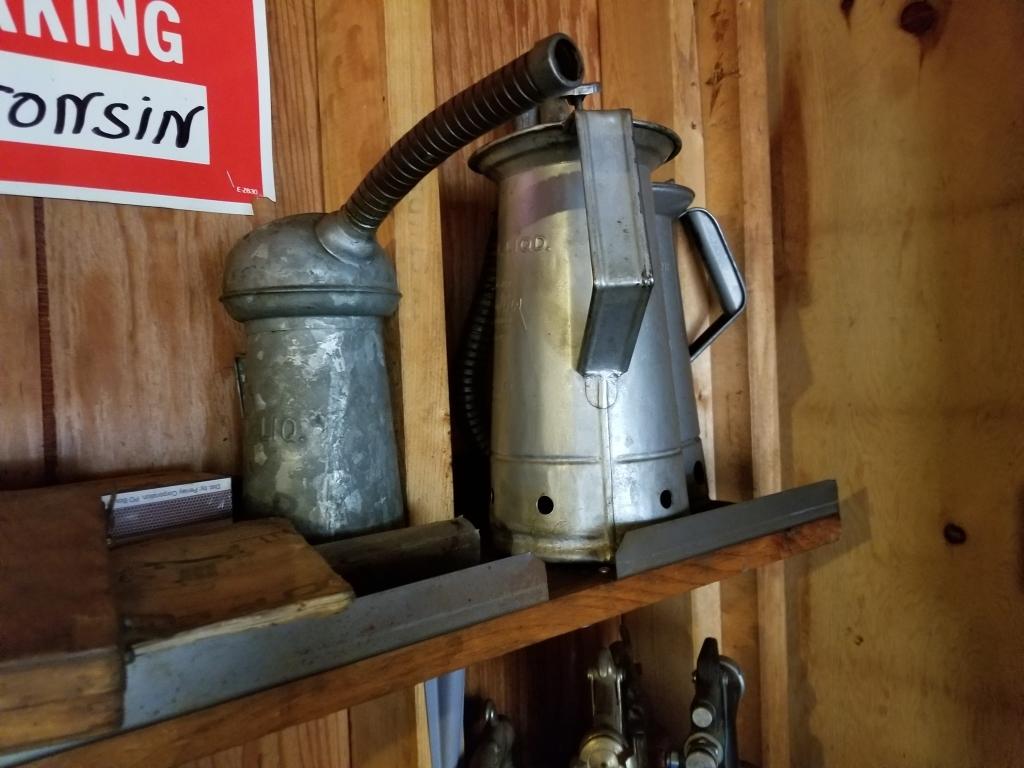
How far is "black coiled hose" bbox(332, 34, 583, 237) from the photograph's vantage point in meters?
0.33

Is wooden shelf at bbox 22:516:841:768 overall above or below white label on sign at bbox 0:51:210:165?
below

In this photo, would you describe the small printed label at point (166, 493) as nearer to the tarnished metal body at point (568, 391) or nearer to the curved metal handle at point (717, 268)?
the tarnished metal body at point (568, 391)

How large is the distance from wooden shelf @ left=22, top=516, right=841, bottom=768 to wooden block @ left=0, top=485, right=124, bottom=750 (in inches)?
1.1

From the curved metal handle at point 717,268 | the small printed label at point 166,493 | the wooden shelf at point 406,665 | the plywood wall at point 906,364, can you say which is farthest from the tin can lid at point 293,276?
the plywood wall at point 906,364

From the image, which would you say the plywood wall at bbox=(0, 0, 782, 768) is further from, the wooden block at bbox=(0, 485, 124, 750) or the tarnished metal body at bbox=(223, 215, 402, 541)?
the wooden block at bbox=(0, 485, 124, 750)

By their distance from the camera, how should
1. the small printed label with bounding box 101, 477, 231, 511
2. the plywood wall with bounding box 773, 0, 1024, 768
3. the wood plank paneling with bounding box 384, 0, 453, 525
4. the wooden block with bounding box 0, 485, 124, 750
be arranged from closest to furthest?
the wooden block with bounding box 0, 485, 124, 750 → the small printed label with bounding box 101, 477, 231, 511 → the wood plank paneling with bounding box 384, 0, 453, 525 → the plywood wall with bounding box 773, 0, 1024, 768

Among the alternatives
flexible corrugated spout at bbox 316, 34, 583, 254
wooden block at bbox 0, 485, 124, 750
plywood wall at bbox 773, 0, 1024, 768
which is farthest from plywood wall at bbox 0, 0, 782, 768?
plywood wall at bbox 773, 0, 1024, 768

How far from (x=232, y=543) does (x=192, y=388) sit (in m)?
0.22

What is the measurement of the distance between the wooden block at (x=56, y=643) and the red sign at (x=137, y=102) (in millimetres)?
315

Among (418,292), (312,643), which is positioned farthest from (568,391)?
(312,643)

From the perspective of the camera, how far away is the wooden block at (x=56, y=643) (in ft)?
0.85

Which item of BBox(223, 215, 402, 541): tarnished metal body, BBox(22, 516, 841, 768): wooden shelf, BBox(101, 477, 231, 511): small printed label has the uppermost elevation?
BBox(223, 215, 402, 541): tarnished metal body

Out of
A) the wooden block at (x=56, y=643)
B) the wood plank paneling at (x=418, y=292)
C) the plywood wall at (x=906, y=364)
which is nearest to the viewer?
the wooden block at (x=56, y=643)

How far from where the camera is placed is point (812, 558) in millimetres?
785
